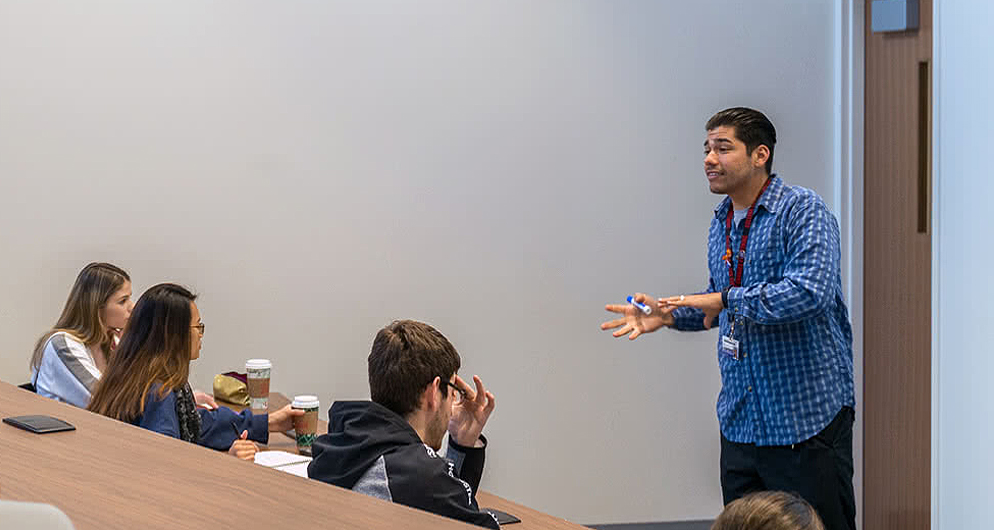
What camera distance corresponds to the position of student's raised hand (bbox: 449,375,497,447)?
2.19m

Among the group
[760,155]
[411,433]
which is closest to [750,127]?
[760,155]

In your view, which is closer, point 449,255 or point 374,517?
point 374,517

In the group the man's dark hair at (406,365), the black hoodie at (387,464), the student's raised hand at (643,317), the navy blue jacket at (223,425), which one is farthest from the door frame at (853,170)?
the black hoodie at (387,464)

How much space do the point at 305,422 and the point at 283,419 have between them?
6 centimetres

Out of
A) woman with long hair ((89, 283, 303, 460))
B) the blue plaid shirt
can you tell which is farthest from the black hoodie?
the blue plaid shirt

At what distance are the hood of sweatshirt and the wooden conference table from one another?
370 mm

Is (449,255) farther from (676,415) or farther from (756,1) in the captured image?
(756,1)

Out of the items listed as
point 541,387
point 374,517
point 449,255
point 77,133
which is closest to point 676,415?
point 541,387

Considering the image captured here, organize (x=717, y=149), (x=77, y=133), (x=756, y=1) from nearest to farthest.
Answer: (x=717, y=149) → (x=77, y=133) → (x=756, y=1)

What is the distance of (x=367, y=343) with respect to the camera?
4.02 m

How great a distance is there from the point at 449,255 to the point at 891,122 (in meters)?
1.84

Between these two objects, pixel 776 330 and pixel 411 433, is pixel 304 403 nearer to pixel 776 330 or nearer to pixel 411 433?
pixel 411 433

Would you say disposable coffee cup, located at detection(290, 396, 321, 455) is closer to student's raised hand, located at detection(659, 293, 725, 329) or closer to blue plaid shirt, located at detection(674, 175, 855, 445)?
student's raised hand, located at detection(659, 293, 725, 329)
